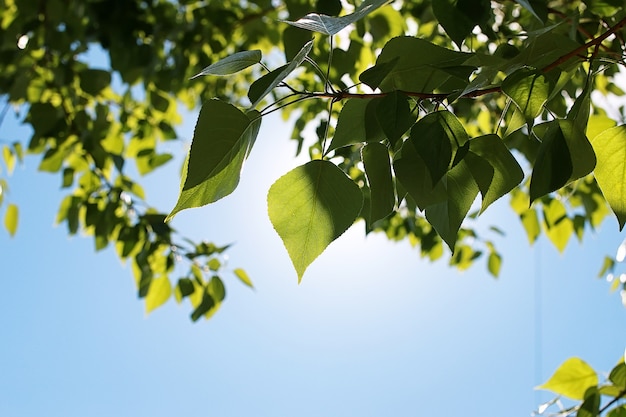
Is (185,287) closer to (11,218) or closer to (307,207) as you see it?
(11,218)

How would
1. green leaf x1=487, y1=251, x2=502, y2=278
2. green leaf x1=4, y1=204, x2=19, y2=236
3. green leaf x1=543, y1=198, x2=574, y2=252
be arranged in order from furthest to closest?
green leaf x1=487, y1=251, x2=502, y2=278 < green leaf x1=4, y1=204, x2=19, y2=236 < green leaf x1=543, y1=198, x2=574, y2=252

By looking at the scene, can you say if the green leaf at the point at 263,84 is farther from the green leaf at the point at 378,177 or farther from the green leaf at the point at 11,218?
the green leaf at the point at 11,218

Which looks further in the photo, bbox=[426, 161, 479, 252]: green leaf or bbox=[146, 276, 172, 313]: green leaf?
bbox=[146, 276, 172, 313]: green leaf

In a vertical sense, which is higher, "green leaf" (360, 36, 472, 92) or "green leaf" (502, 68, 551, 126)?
"green leaf" (360, 36, 472, 92)

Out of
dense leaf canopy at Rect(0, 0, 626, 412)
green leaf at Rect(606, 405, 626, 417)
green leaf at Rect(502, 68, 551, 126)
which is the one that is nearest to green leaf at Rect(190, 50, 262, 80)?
dense leaf canopy at Rect(0, 0, 626, 412)

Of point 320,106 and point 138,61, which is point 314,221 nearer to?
point 320,106

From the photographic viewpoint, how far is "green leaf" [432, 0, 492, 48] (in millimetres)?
305

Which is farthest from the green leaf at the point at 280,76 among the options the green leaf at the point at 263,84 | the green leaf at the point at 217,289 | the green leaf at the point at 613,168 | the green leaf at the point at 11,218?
the green leaf at the point at 11,218

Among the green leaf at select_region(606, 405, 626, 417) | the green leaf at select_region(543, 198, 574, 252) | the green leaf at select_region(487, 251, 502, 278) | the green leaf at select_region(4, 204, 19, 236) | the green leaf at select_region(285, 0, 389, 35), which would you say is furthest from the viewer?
the green leaf at select_region(487, 251, 502, 278)

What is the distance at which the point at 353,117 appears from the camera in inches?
11.4

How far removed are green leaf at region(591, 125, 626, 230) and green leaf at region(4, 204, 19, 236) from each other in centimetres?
113

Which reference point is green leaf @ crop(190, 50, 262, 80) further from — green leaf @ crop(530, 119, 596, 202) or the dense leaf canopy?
green leaf @ crop(530, 119, 596, 202)

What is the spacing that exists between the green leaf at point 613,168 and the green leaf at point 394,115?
9 centimetres

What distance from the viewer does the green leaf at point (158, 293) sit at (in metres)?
1.02
